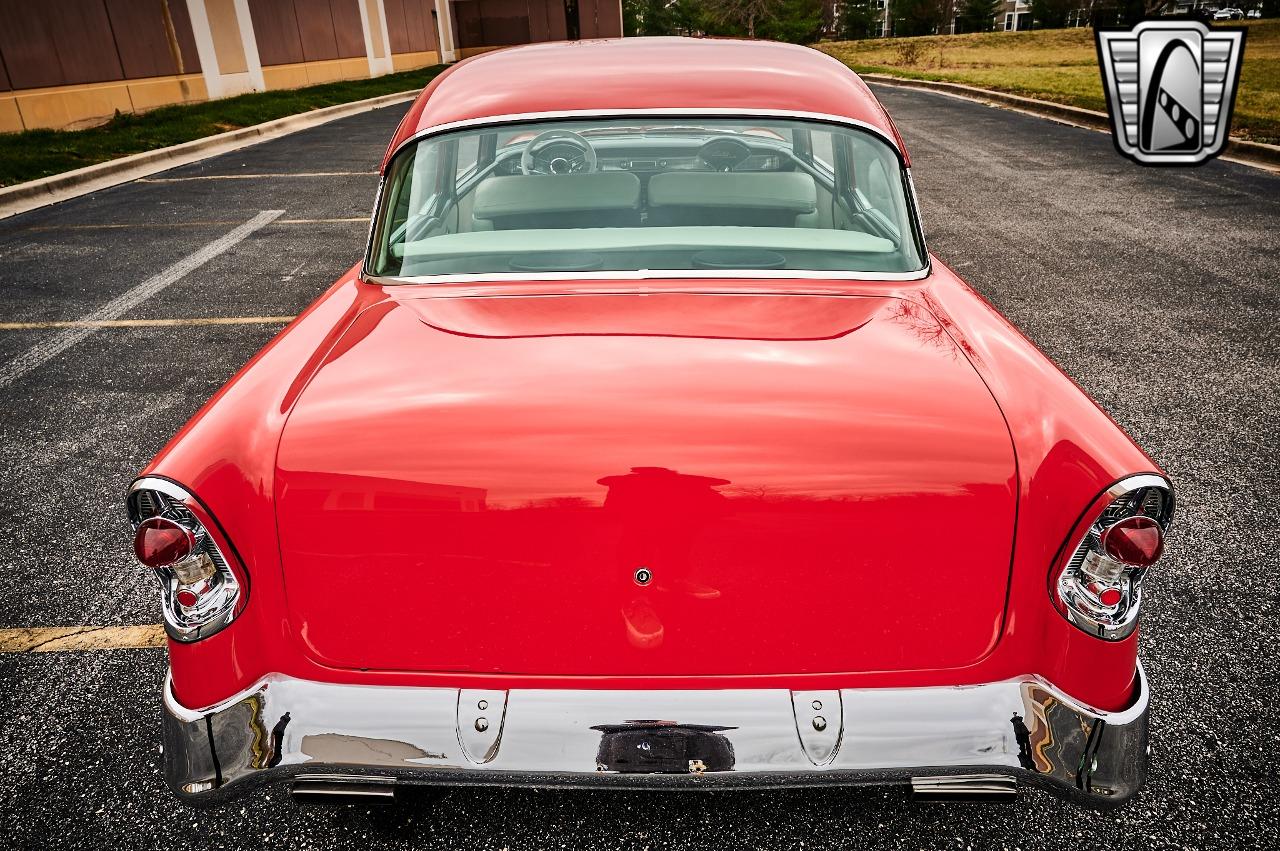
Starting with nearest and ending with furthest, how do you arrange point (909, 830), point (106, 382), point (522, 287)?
point (909, 830) < point (522, 287) < point (106, 382)

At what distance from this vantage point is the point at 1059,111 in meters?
15.8

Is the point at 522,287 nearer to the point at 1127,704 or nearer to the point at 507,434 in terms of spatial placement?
the point at 507,434

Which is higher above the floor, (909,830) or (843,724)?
(843,724)

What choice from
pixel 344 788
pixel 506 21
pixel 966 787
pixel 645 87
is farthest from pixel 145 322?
pixel 506 21

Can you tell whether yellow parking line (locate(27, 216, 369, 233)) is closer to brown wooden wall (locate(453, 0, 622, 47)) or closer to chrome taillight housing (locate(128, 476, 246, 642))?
chrome taillight housing (locate(128, 476, 246, 642))

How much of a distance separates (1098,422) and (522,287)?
57.6 inches

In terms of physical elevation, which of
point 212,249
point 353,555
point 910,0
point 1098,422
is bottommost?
point 212,249

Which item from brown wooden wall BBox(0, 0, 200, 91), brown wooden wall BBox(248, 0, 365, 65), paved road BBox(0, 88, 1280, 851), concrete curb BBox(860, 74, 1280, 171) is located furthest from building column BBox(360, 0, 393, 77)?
paved road BBox(0, 88, 1280, 851)

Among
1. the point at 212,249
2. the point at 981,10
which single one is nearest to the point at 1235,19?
the point at 981,10

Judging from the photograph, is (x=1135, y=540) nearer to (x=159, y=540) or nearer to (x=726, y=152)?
(x=159, y=540)

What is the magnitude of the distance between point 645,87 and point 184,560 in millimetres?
1947

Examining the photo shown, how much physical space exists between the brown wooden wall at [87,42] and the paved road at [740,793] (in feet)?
22.7

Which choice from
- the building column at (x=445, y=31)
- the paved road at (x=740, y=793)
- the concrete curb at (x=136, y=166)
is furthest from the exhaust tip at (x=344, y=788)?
the building column at (x=445, y=31)

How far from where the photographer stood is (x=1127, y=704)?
5.48 ft
